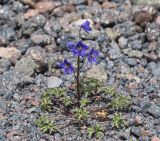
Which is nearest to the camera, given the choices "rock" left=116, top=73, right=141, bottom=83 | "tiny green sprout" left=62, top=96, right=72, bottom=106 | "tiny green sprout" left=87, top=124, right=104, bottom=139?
"tiny green sprout" left=87, top=124, right=104, bottom=139

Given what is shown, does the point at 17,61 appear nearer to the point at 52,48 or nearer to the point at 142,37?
the point at 52,48

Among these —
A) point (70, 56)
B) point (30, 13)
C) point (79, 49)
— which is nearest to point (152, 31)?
point (70, 56)

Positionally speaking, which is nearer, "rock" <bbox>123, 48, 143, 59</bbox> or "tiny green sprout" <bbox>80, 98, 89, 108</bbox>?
"tiny green sprout" <bbox>80, 98, 89, 108</bbox>

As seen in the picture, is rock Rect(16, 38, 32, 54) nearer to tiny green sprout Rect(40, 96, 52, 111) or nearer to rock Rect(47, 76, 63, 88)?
rock Rect(47, 76, 63, 88)

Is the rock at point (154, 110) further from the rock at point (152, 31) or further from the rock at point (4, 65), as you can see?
the rock at point (4, 65)

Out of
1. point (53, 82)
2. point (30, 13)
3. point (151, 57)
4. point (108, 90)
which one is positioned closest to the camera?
point (108, 90)

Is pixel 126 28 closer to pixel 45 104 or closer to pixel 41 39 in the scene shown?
pixel 41 39

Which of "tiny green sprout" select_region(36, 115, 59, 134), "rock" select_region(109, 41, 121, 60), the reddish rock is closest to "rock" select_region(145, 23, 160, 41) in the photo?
"rock" select_region(109, 41, 121, 60)

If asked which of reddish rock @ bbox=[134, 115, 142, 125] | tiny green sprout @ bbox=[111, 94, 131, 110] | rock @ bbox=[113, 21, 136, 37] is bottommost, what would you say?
reddish rock @ bbox=[134, 115, 142, 125]
